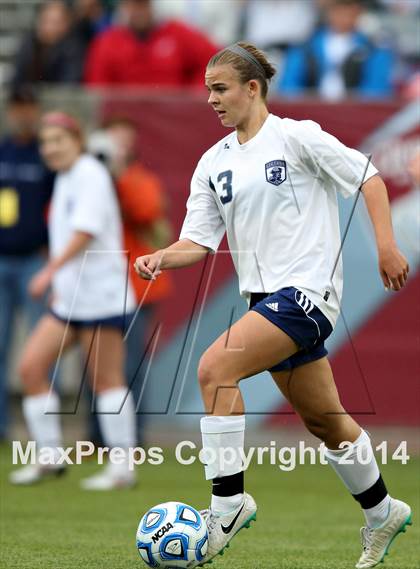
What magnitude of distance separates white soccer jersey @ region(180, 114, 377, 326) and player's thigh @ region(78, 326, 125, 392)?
309cm

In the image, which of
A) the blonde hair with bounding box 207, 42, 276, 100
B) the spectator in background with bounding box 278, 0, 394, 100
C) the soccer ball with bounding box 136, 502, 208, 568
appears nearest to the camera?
the soccer ball with bounding box 136, 502, 208, 568

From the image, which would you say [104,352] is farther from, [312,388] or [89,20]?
[89,20]

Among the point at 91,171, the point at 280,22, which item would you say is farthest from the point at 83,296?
the point at 280,22

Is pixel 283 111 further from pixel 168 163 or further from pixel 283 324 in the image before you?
pixel 283 324

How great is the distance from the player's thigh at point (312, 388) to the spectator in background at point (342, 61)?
240 inches

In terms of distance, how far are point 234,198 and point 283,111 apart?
5294 mm

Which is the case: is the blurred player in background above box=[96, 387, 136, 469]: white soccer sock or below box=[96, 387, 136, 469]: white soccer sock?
above

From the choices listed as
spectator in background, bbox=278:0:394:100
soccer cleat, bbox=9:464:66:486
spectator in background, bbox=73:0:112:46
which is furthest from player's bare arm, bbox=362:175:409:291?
spectator in background, bbox=73:0:112:46

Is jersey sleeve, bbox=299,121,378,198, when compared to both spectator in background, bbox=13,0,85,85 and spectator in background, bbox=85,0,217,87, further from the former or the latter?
spectator in background, bbox=13,0,85,85

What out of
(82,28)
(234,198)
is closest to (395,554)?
(234,198)

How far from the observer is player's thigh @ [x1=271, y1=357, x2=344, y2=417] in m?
5.63

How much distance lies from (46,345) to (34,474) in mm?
1006

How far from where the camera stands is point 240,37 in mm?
13164

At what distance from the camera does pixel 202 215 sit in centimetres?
588
